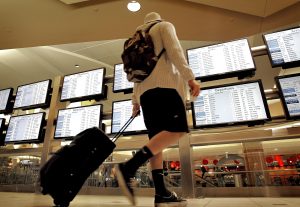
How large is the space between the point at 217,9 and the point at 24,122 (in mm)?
3396

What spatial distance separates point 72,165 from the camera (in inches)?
53.0

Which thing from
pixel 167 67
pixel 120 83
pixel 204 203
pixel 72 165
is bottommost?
pixel 204 203

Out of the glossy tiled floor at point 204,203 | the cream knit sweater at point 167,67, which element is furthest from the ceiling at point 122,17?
the glossy tiled floor at point 204,203

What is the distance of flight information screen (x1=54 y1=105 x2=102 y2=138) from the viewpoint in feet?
10.2

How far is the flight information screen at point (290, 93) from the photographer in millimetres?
2266

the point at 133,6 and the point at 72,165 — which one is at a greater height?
the point at 133,6

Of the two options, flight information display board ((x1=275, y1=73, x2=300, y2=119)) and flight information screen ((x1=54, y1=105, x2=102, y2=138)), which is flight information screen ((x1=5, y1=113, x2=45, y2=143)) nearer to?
flight information screen ((x1=54, y1=105, x2=102, y2=138))

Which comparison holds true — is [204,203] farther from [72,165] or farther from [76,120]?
[76,120]

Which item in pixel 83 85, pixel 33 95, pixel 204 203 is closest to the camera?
pixel 204 203

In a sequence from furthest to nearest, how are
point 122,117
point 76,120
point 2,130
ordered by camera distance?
point 2,130
point 76,120
point 122,117

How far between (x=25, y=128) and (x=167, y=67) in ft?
9.41

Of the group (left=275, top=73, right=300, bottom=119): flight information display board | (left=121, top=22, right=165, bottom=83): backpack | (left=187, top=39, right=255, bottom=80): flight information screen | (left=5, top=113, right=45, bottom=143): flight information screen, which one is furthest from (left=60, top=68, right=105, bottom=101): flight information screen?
(left=275, top=73, right=300, bottom=119): flight information display board

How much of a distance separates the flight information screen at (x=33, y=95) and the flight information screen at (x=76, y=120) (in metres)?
0.54

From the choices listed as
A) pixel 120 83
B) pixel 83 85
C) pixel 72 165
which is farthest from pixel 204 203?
pixel 83 85
